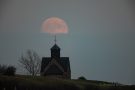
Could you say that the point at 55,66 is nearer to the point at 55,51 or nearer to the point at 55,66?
the point at 55,66

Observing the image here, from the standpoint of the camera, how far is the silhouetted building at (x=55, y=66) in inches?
2495

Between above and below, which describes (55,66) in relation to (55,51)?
below

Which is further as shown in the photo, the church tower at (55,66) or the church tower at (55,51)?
the church tower at (55,51)

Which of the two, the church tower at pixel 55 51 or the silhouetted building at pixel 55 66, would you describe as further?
the church tower at pixel 55 51

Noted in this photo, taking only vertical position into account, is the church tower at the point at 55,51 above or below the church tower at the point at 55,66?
above

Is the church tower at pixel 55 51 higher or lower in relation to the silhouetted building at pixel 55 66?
higher

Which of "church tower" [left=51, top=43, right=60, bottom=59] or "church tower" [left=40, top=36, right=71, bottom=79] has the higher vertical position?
"church tower" [left=51, top=43, right=60, bottom=59]

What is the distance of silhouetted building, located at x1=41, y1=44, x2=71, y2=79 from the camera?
208 feet

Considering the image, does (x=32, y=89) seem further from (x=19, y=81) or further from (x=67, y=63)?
(x=67, y=63)

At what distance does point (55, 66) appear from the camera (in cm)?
6394

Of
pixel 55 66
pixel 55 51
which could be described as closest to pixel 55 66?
pixel 55 66

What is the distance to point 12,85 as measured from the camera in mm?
36062

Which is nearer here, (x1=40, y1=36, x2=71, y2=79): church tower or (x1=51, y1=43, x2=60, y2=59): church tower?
(x1=40, y1=36, x2=71, y2=79): church tower

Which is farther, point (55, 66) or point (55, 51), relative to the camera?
point (55, 51)
